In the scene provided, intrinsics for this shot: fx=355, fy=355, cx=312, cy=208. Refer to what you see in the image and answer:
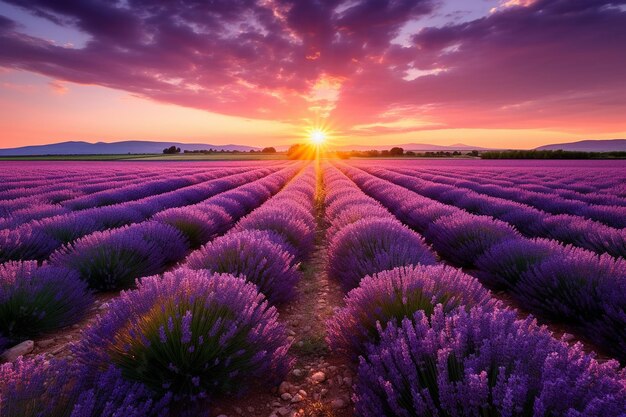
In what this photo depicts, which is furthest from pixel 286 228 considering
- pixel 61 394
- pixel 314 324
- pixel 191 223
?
pixel 61 394

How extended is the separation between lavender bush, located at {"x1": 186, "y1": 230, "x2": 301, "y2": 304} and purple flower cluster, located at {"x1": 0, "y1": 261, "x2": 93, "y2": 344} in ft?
3.30

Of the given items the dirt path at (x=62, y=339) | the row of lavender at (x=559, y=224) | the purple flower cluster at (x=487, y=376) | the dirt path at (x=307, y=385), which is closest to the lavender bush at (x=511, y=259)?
the row of lavender at (x=559, y=224)

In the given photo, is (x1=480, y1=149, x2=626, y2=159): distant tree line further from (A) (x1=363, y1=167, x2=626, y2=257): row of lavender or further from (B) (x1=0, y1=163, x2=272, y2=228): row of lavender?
(B) (x1=0, y1=163, x2=272, y2=228): row of lavender

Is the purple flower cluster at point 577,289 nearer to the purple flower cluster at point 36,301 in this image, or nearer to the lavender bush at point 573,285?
the lavender bush at point 573,285

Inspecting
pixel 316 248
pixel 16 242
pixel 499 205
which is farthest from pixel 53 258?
pixel 499 205

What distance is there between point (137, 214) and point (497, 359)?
6.88 metres

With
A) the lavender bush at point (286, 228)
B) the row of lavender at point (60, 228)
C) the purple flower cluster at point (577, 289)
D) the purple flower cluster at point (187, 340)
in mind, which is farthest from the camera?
the lavender bush at point (286, 228)

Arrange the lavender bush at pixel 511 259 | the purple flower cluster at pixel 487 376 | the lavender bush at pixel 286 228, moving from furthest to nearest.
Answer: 1. the lavender bush at pixel 286 228
2. the lavender bush at pixel 511 259
3. the purple flower cluster at pixel 487 376

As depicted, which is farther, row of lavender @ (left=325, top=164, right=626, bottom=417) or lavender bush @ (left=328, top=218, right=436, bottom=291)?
lavender bush @ (left=328, top=218, right=436, bottom=291)

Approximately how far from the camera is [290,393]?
2.12 metres

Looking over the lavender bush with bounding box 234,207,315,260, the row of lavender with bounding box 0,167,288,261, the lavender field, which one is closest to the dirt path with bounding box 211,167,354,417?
the lavender field

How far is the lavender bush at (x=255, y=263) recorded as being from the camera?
322 cm

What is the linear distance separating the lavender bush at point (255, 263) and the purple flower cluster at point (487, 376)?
1.67 m

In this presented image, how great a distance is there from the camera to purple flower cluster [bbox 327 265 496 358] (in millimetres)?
2145
